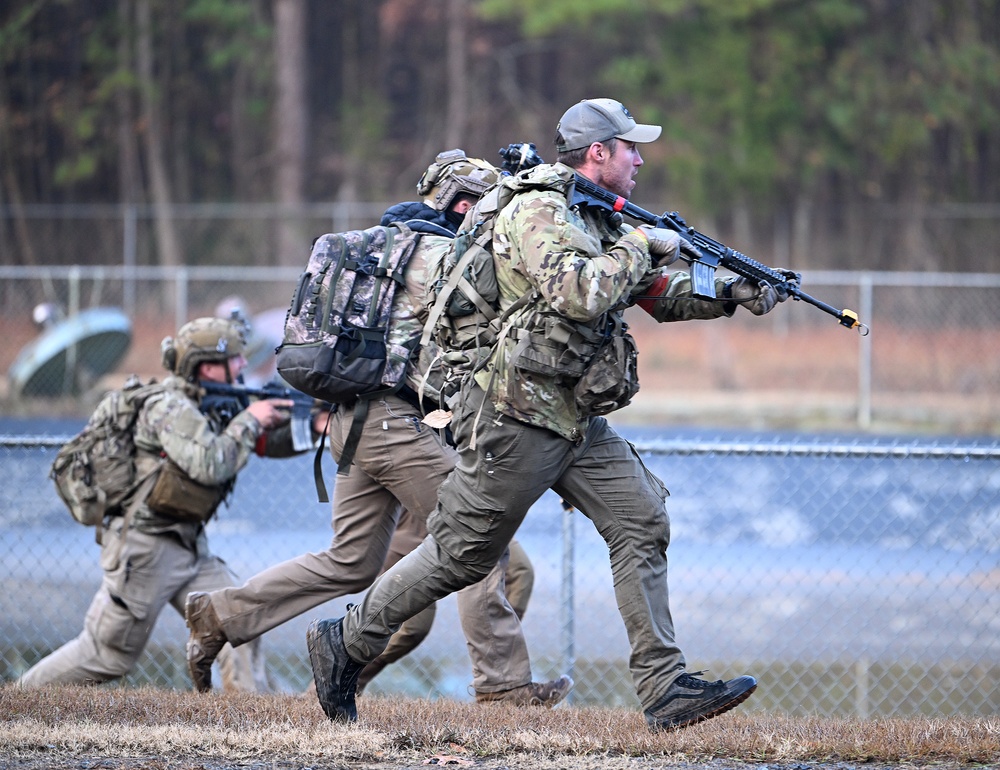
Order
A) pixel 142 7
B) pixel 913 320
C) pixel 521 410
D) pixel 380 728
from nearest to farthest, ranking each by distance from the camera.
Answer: pixel 521 410 → pixel 380 728 → pixel 913 320 → pixel 142 7

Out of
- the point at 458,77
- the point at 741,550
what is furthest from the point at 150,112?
the point at 741,550

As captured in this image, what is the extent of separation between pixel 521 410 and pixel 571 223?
60cm

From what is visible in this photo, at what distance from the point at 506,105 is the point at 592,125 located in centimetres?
2280

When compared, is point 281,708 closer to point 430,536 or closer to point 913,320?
point 430,536

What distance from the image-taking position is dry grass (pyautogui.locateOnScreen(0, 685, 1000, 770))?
405cm

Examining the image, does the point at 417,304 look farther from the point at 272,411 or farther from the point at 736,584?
the point at 736,584

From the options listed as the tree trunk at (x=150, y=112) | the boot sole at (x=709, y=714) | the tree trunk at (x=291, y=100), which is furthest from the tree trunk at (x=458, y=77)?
the boot sole at (x=709, y=714)

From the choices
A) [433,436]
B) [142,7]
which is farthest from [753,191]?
[433,436]

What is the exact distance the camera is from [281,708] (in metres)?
4.53

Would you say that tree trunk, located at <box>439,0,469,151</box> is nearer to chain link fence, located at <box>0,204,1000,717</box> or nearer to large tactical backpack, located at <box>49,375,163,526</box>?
chain link fence, located at <box>0,204,1000,717</box>

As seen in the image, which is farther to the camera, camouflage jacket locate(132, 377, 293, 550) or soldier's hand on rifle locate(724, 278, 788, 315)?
camouflage jacket locate(132, 377, 293, 550)

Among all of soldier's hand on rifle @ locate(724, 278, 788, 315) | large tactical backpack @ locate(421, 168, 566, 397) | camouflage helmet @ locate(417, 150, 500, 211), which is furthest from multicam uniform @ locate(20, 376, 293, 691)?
soldier's hand on rifle @ locate(724, 278, 788, 315)

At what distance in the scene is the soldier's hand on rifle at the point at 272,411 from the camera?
5719mm

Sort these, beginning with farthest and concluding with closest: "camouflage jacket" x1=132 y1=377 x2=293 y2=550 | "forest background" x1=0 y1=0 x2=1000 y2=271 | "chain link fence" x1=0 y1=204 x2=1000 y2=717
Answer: "forest background" x1=0 y1=0 x2=1000 y2=271, "chain link fence" x1=0 y1=204 x2=1000 y2=717, "camouflage jacket" x1=132 y1=377 x2=293 y2=550
